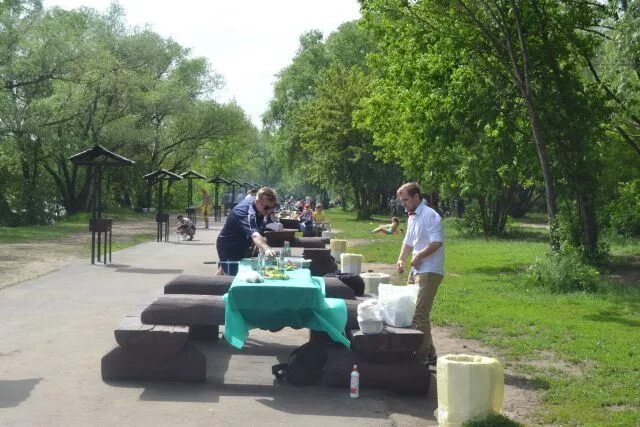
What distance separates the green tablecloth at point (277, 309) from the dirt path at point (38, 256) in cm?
833

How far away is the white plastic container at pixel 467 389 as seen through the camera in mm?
6438

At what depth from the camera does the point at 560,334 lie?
444 inches

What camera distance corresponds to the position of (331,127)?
53.8 meters

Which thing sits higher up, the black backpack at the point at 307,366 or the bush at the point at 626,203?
the bush at the point at 626,203

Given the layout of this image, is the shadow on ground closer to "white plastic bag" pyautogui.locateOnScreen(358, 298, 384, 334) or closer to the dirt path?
"white plastic bag" pyautogui.locateOnScreen(358, 298, 384, 334)

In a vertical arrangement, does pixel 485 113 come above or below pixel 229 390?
above

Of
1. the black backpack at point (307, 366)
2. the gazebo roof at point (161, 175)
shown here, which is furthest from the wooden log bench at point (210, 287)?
the gazebo roof at point (161, 175)

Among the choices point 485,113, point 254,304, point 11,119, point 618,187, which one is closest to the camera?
point 254,304

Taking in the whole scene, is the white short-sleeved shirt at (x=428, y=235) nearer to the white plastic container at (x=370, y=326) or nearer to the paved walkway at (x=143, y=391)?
the white plastic container at (x=370, y=326)

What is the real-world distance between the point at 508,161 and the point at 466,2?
4.57 metres

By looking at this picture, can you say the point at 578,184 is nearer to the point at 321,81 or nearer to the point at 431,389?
the point at 431,389

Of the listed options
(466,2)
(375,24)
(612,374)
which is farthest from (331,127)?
(612,374)

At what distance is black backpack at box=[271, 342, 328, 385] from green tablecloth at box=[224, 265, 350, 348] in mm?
261

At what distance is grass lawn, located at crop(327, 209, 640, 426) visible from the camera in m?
7.56
